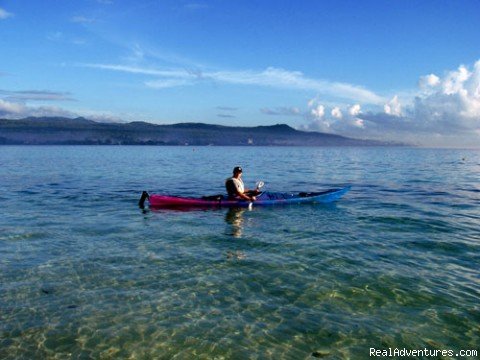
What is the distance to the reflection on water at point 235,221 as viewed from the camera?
17.4 metres

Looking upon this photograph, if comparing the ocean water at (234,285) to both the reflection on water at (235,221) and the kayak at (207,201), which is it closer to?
the reflection on water at (235,221)

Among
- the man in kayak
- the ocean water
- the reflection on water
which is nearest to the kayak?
the man in kayak

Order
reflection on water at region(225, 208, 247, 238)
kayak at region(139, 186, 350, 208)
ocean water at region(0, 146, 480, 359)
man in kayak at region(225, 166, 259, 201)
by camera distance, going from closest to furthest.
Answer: ocean water at region(0, 146, 480, 359)
reflection on water at region(225, 208, 247, 238)
man in kayak at region(225, 166, 259, 201)
kayak at region(139, 186, 350, 208)

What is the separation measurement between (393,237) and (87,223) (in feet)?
45.5

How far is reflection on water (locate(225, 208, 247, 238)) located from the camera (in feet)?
57.1

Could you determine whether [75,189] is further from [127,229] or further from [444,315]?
[444,315]

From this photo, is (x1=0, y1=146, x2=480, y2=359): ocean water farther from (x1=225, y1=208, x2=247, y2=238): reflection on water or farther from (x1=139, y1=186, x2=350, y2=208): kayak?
(x1=139, y1=186, x2=350, y2=208): kayak

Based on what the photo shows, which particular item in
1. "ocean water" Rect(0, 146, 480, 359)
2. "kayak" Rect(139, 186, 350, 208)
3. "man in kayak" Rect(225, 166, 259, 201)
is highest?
"man in kayak" Rect(225, 166, 259, 201)

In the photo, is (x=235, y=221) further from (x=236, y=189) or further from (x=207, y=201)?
(x=207, y=201)

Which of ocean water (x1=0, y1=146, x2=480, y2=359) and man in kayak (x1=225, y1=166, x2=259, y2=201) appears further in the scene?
man in kayak (x1=225, y1=166, x2=259, y2=201)

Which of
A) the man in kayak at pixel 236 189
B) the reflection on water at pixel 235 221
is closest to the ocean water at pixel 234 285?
the reflection on water at pixel 235 221

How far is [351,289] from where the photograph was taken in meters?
10.9

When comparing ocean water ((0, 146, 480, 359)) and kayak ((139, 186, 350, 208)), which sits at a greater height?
kayak ((139, 186, 350, 208))

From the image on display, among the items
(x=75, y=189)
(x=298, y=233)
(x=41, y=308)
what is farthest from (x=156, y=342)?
(x=75, y=189)
